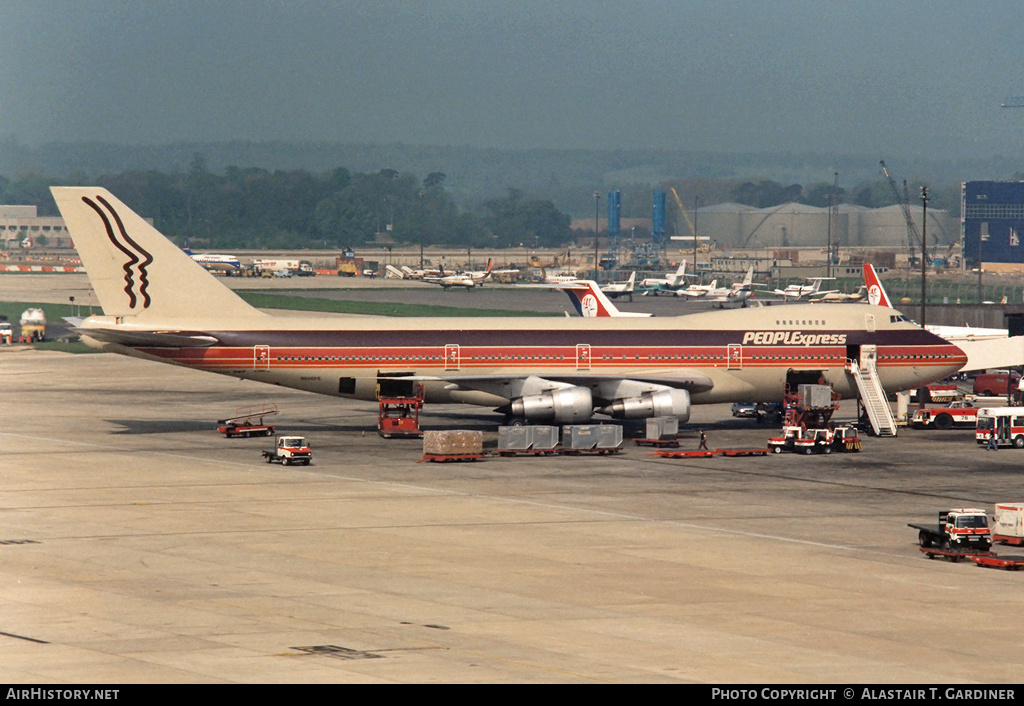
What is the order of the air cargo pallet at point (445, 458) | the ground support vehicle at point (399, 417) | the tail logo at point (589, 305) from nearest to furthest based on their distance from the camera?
the air cargo pallet at point (445, 458) < the ground support vehicle at point (399, 417) < the tail logo at point (589, 305)

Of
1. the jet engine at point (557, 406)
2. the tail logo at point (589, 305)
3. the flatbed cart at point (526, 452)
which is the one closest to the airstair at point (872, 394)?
the jet engine at point (557, 406)

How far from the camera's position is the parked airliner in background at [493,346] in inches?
2365

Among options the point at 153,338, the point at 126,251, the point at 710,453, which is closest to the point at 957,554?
the point at 710,453

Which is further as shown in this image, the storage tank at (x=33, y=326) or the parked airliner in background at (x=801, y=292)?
the parked airliner in background at (x=801, y=292)

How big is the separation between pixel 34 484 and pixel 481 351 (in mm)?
21655

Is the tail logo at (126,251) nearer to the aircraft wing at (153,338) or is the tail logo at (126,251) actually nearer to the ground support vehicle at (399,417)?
the aircraft wing at (153,338)

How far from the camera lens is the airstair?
6225 cm

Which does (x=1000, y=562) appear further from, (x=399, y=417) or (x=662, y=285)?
(x=662, y=285)

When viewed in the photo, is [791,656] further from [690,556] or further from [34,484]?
[34,484]

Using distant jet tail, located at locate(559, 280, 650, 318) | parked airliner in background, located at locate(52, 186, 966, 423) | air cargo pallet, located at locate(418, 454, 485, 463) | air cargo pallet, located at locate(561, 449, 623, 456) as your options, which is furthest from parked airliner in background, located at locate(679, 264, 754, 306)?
air cargo pallet, located at locate(418, 454, 485, 463)

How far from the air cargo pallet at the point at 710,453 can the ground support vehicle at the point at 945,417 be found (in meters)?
13.1

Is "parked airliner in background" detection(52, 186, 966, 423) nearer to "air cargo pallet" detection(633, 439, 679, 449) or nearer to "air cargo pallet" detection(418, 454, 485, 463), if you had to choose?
"air cargo pallet" detection(633, 439, 679, 449)

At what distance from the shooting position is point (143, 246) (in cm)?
6059

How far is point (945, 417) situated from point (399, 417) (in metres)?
26.6
